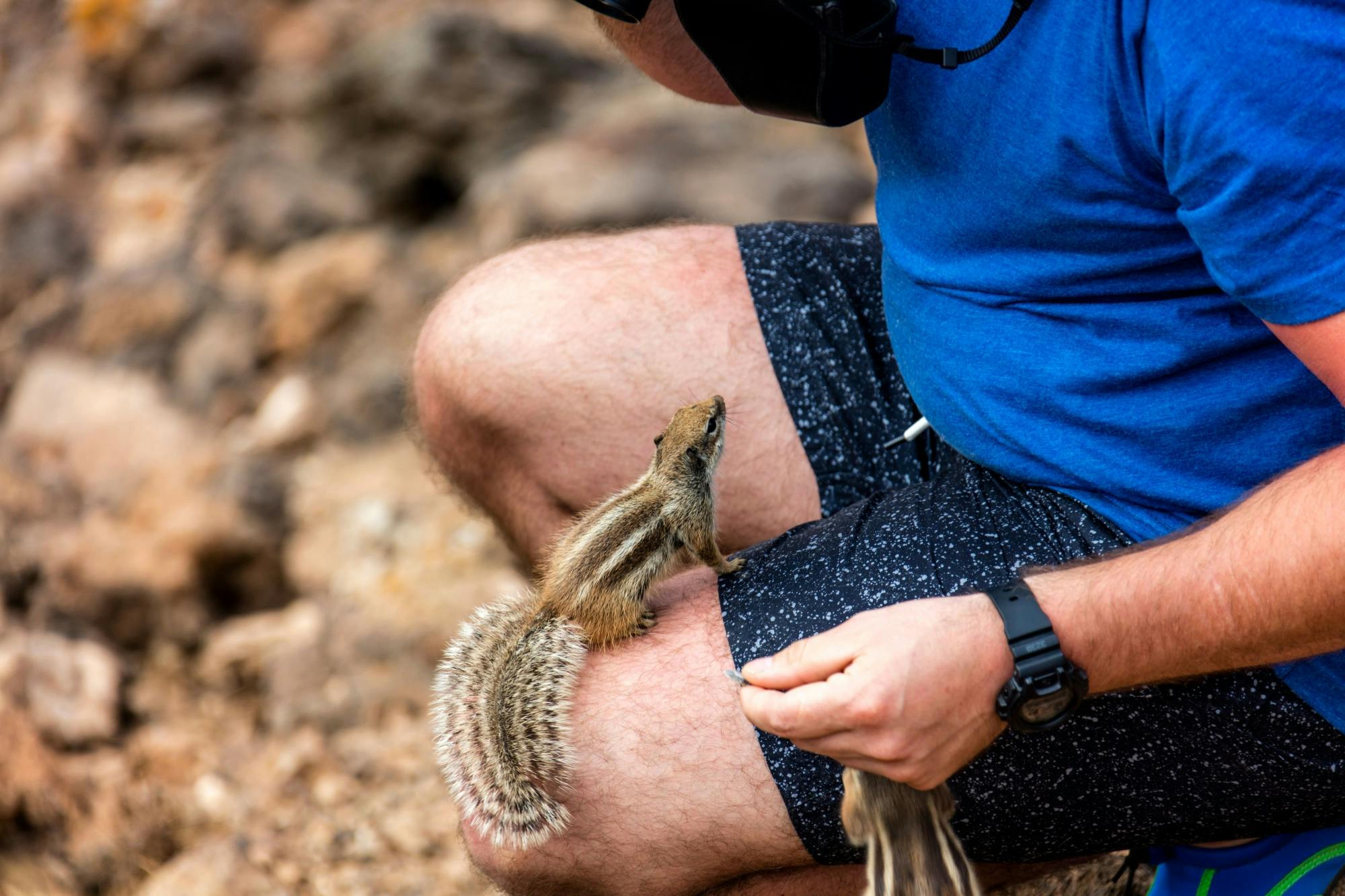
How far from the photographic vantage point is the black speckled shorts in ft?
5.42

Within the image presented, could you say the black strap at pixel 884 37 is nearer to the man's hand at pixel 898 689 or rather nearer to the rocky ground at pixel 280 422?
the man's hand at pixel 898 689

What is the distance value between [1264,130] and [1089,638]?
0.64 metres

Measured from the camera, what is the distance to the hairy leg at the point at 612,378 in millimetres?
2328

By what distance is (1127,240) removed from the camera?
1.63 meters

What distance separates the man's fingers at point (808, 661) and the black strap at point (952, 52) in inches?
29.5

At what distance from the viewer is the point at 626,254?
2508mm

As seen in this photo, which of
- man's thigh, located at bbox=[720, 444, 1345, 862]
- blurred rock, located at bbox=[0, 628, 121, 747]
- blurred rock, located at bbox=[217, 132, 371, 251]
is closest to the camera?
man's thigh, located at bbox=[720, 444, 1345, 862]

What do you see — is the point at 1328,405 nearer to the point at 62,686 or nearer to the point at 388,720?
the point at 388,720

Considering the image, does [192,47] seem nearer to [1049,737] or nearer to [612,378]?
[612,378]

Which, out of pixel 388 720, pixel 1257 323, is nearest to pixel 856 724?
pixel 1257 323

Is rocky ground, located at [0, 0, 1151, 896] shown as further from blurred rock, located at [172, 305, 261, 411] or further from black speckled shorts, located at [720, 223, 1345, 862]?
black speckled shorts, located at [720, 223, 1345, 862]

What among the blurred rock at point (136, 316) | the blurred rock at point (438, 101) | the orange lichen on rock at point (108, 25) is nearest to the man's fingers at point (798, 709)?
the blurred rock at point (438, 101)

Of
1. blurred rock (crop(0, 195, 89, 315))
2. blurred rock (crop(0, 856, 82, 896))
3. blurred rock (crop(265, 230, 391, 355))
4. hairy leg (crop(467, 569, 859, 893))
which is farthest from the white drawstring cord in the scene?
blurred rock (crop(0, 195, 89, 315))

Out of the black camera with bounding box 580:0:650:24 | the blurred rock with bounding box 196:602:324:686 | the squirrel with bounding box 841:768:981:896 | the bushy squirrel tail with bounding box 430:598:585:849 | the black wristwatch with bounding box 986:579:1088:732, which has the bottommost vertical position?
the blurred rock with bounding box 196:602:324:686
